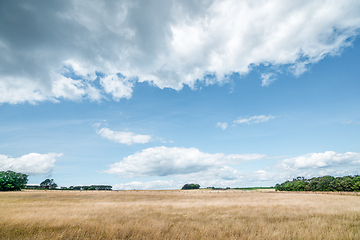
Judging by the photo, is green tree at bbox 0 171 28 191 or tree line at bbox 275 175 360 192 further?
green tree at bbox 0 171 28 191

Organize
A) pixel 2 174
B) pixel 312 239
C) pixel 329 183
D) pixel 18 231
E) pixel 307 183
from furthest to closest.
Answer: pixel 307 183 → pixel 2 174 → pixel 329 183 → pixel 18 231 → pixel 312 239

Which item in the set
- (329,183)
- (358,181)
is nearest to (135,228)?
(358,181)

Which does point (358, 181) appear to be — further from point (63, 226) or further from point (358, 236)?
point (63, 226)

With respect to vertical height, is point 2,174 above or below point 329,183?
above

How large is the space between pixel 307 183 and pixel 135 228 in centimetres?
13574

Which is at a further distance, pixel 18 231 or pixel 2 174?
pixel 2 174

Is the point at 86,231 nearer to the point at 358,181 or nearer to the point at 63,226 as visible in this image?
the point at 63,226

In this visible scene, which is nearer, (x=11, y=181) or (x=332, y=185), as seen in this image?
(x=332, y=185)

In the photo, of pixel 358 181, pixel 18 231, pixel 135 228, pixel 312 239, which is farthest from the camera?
pixel 358 181

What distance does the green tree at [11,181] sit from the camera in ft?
329

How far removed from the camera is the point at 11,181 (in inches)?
4126

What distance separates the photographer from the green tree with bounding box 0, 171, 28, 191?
10031 centimetres

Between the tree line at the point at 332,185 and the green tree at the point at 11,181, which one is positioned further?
the green tree at the point at 11,181

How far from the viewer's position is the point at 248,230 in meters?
11.0
